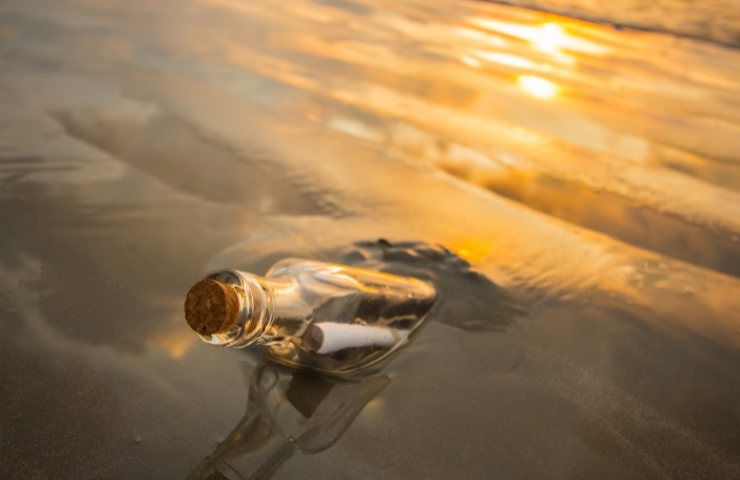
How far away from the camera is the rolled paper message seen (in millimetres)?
1357

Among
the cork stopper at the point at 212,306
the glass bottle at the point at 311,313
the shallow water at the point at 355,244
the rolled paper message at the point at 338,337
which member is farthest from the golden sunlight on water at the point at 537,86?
the cork stopper at the point at 212,306

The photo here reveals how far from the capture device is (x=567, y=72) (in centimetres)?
445

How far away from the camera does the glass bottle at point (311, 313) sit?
106 cm

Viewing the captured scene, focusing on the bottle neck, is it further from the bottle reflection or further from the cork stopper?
the bottle reflection

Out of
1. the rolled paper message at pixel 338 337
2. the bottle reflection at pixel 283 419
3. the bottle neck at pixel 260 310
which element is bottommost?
the bottle reflection at pixel 283 419

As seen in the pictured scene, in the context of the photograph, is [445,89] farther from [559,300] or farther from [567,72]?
[559,300]

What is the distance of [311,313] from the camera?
4.42ft

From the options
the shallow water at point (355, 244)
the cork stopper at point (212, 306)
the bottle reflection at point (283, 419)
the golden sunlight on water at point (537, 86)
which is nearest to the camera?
the cork stopper at point (212, 306)

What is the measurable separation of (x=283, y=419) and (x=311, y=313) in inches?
9.2

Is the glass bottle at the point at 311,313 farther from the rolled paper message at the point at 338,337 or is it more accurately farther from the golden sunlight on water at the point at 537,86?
the golden sunlight on water at the point at 537,86

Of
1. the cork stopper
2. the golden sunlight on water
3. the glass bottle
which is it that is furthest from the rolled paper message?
the golden sunlight on water

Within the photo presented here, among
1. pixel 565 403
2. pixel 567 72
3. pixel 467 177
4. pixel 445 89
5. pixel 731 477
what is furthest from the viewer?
pixel 567 72

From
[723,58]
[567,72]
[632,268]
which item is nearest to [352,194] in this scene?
[632,268]

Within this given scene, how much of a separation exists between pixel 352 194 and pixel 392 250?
1.61ft
